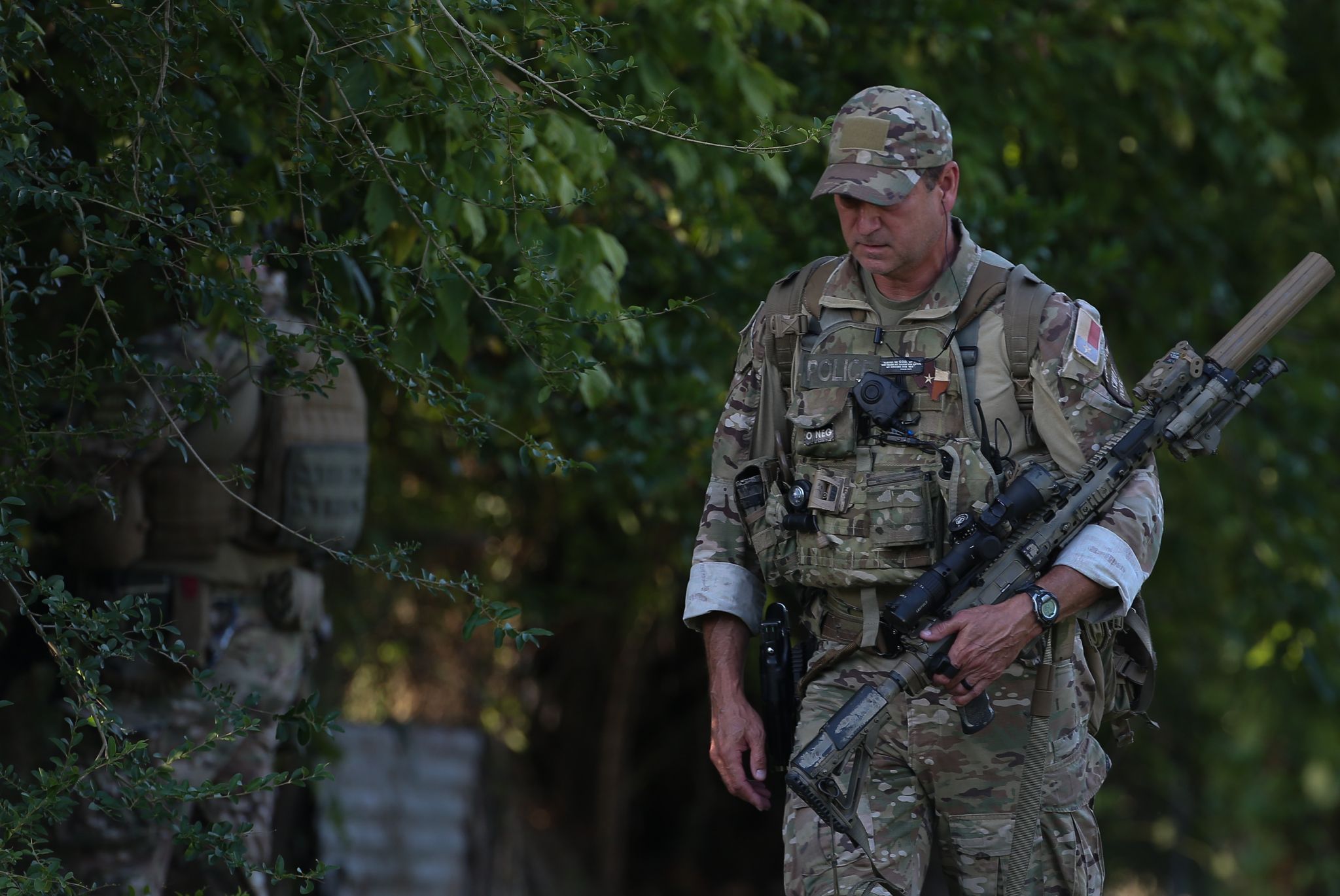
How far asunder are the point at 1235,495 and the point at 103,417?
561 centimetres

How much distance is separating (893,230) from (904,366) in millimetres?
268

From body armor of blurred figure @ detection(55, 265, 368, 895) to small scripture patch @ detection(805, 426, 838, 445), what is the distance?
1734 millimetres

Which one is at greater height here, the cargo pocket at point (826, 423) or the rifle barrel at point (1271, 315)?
the rifle barrel at point (1271, 315)

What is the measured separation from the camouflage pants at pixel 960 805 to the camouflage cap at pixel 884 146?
930mm

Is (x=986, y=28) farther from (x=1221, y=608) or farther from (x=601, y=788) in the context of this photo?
(x=601, y=788)

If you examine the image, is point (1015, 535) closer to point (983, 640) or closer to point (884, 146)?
point (983, 640)

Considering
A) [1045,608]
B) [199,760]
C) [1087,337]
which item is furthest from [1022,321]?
[199,760]

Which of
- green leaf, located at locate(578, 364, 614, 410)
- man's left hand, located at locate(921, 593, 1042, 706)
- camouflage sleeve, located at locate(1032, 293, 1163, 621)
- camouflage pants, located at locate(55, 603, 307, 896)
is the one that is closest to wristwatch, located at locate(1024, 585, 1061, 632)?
man's left hand, located at locate(921, 593, 1042, 706)

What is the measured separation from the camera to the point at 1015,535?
3170 millimetres

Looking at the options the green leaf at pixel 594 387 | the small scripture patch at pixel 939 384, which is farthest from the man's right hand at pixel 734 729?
the green leaf at pixel 594 387

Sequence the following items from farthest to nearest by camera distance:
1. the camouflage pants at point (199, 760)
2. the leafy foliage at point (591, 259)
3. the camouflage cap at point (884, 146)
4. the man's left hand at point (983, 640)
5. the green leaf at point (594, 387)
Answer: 1. the camouflage pants at point (199, 760)
2. the green leaf at point (594, 387)
3. the leafy foliage at point (591, 259)
4. the camouflage cap at point (884, 146)
5. the man's left hand at point (983, 640)

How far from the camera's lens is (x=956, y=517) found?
3.17 m

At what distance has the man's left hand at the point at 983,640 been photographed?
9.86 feet

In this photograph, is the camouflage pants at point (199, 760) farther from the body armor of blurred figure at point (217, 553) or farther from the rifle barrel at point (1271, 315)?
the rifle barrel at point (1271, 315)
